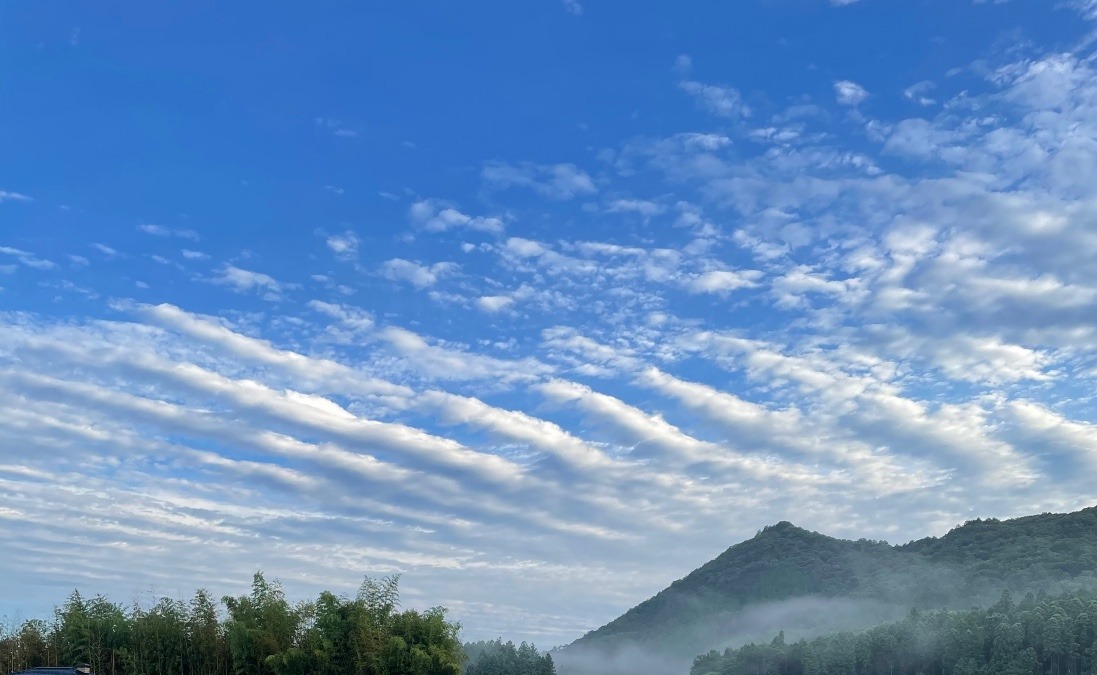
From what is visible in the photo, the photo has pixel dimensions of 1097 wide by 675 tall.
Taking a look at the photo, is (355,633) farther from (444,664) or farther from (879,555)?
(879,555)

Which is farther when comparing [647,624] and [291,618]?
[647,624]

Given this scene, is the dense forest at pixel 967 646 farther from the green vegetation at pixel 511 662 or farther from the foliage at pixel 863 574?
the green vegetation at pixel 511 662

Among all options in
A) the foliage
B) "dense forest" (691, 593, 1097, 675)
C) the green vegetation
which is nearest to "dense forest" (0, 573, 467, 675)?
the green vegetation

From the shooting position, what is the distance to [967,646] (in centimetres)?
6731

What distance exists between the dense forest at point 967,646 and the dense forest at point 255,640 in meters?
53.6

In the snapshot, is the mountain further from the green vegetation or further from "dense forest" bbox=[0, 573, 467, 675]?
"dense forest" bbox=[0, 573, 467, 675]

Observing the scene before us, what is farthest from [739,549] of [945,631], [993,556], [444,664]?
[444,664]

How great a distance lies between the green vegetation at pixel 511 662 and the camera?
50.4m

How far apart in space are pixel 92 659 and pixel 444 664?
30.0ft

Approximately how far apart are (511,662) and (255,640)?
100ft

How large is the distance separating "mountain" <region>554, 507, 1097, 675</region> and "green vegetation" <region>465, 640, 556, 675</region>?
59470 mm

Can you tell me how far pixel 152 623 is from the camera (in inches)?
954

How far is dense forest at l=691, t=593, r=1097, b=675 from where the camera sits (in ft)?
206

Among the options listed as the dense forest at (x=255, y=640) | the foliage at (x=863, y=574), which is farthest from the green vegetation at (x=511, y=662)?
the foliage at (x=863, y=574)
